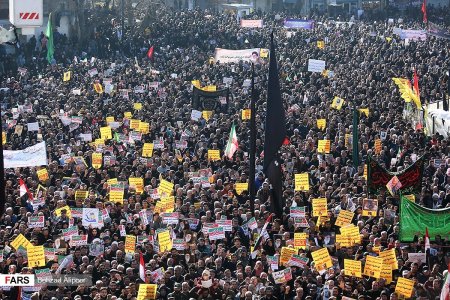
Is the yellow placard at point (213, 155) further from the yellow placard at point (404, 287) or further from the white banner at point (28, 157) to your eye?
the yellow placard at point (404, 287)

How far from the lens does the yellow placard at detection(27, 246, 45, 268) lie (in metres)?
17.5

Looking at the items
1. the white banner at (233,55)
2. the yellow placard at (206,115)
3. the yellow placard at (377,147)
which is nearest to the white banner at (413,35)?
the white banner at (233,55)

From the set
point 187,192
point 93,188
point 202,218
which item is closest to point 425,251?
point 202,218

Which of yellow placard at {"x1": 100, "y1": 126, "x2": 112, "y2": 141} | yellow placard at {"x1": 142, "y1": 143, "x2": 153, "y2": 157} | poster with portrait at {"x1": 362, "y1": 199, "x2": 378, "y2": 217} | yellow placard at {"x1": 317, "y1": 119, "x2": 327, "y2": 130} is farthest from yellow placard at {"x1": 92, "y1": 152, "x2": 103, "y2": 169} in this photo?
poster with portrait at {"x1": 362, "y1": 199, "x2": 378, "y2": 217}

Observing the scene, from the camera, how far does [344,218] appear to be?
18.7 metres

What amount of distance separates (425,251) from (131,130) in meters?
11.5

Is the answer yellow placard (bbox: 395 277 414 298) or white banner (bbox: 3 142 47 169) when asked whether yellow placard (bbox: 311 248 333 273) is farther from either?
white banner (bbox: 3 142 47 169)

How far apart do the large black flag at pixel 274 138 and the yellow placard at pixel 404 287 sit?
12.4 feet

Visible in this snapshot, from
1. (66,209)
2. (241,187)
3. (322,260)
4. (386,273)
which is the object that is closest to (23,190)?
(66,209)

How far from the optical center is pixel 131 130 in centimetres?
2752

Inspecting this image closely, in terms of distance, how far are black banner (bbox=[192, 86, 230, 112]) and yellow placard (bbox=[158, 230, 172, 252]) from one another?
493 inches

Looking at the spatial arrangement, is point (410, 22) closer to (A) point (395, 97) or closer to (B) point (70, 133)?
(A) point (395, 97)

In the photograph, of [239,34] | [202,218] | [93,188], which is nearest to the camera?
[202,218]

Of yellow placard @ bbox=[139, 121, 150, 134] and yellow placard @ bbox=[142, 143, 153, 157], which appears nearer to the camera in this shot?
yellow placard @ bbox=[142, 143, 153, 157]
